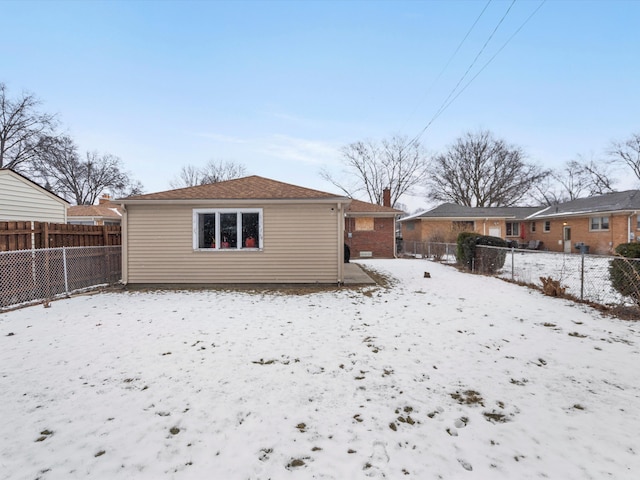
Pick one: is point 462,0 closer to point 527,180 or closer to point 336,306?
point 336,306

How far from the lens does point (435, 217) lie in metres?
25.4

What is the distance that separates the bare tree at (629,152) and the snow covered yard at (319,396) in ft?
141

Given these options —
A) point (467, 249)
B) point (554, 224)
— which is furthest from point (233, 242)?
point (554, 224)

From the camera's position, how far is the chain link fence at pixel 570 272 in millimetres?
6078

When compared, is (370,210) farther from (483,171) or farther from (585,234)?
(483,171)

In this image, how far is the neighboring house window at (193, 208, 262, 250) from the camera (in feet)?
29.4

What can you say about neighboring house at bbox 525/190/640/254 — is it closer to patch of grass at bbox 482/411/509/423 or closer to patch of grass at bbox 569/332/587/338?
patch of grass at bbox 569/332/587/338

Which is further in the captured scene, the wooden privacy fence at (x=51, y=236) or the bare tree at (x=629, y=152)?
the bare tree at (x=629, y=152)

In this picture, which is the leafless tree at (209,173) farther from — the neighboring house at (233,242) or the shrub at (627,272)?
the shrub at (627,272)

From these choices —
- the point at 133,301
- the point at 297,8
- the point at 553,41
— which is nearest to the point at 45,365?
the point at 133,301

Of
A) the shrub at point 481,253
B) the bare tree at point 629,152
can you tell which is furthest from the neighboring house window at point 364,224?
the bare tree at point 629,152

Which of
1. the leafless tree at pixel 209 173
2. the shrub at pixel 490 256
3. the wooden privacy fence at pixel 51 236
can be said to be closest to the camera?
the wooden privacy fence at pixel 51 236

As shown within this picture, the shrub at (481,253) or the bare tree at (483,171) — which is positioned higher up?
the bare tree at (483,171)

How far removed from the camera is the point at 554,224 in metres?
25.1
